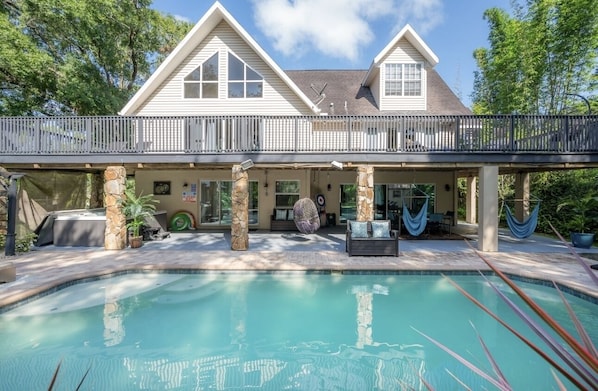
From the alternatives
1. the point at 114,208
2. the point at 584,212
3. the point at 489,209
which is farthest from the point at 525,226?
the point at 114,208

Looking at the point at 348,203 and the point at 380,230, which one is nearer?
the point at 380,230

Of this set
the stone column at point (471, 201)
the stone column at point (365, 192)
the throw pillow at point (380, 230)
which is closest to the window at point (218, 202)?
the stone column at point (365, 192)

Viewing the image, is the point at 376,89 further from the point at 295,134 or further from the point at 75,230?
the point at 75,230

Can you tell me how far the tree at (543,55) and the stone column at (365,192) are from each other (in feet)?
36.3

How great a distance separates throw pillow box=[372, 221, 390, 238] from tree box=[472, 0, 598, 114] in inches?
461

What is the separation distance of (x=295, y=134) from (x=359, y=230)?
11.0ft

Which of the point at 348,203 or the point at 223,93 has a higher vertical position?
the point at 223,93

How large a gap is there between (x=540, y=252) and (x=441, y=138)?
4385 mm

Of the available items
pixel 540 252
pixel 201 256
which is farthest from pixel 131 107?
pixel 540 252

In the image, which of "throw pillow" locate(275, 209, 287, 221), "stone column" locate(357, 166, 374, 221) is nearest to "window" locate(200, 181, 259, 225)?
"throw pillow" locate(275, 209, 287, 221)

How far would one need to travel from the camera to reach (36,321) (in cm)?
516

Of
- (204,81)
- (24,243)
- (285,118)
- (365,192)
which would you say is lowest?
(24,243)

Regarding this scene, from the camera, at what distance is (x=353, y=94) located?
14508 millimetres

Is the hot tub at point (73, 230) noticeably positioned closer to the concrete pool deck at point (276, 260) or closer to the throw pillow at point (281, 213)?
the concrete pool deck at point (276, 260)
